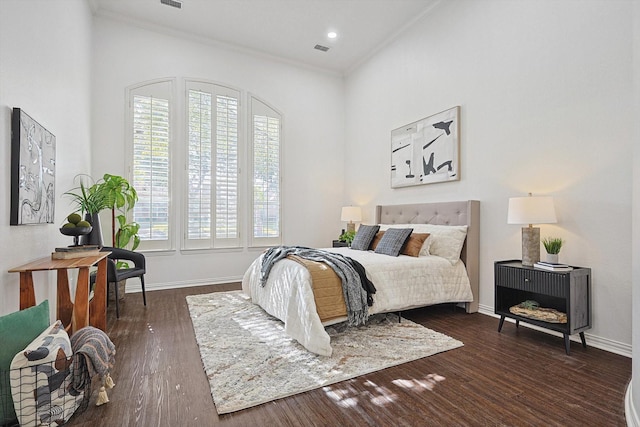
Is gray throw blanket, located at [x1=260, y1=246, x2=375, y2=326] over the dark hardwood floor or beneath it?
over

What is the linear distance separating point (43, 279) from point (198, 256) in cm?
259

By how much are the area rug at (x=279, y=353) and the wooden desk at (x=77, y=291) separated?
33.0 inches

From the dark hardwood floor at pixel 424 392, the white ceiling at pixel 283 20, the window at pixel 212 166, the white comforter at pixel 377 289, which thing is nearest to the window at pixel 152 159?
the window at pixel 212 166

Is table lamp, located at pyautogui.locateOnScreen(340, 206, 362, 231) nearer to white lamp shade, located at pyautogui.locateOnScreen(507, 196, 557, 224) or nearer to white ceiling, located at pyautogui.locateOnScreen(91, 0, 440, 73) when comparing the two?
white ceiling, located at pyautogui.locateOnScreen(91, 0, 440, 73)

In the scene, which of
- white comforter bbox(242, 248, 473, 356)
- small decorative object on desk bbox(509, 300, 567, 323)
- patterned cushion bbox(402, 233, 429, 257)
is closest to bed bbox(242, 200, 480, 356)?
white comforter bbox(242, 248, 473, 356)

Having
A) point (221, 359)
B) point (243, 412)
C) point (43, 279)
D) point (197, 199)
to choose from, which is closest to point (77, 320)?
point (43, 279)

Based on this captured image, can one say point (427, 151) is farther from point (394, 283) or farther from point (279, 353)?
point (279, 353)

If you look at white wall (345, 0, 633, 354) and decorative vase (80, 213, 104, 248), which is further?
decorative vase (80, 213, 104, 248)

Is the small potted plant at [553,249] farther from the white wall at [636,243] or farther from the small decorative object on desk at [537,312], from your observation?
the white wall at [636,243]

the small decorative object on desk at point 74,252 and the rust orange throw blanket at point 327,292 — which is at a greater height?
the small decorative object on desk at point 74,252

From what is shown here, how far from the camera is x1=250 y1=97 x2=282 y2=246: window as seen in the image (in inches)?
215

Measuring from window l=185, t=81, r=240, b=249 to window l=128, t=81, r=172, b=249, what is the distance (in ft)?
0.99

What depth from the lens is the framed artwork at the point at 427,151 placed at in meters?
3.99

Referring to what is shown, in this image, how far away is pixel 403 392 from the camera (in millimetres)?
2012
